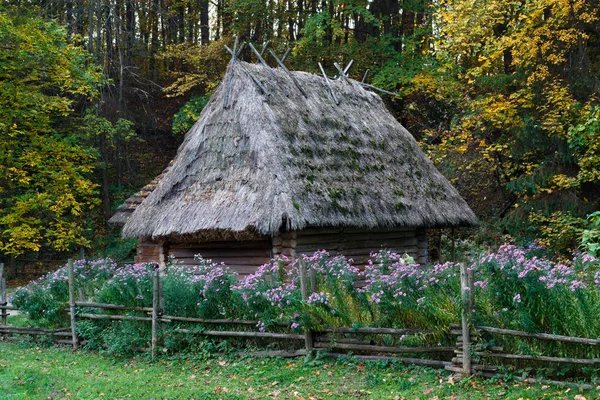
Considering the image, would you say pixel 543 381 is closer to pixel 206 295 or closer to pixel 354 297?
pixel 354 297

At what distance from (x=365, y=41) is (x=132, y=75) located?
893 centimetres

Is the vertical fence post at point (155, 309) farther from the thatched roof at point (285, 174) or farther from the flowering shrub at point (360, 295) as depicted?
the thatched roof at point (285, 174)

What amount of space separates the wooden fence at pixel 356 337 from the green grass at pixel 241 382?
21 cm

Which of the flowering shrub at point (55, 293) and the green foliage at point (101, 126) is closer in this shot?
the flowering shrub at point (55, 293)

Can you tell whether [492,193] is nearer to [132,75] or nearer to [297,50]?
[297,50]

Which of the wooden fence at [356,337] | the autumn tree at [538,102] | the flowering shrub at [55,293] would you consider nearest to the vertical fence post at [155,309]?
the wooden fence at [356,337]

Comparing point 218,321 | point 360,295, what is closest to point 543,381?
point 360,295

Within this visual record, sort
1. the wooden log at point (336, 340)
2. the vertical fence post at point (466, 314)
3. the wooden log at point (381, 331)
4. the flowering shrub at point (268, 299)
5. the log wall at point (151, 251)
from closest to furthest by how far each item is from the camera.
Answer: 1. the vertical fence post at point (466, 314)
2. the wooden log at point (381, 331)
3. the wooden log at point (336, 340)
4. the flowering shrub at point (268, 299)
5. the log wall at point (151, 251)

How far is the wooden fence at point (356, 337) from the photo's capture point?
8094 mm

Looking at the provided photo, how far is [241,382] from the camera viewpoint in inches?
354

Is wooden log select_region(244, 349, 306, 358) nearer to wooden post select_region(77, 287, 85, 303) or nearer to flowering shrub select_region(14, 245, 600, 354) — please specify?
flowering shrub select_region(14, 245, 600, 354)

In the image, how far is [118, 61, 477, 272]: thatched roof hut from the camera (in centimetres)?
1331

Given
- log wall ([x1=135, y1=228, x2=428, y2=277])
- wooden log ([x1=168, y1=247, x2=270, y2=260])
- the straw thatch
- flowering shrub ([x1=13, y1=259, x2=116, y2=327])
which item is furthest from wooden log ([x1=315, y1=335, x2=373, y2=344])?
the straw thatch

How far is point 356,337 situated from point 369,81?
1626cm
